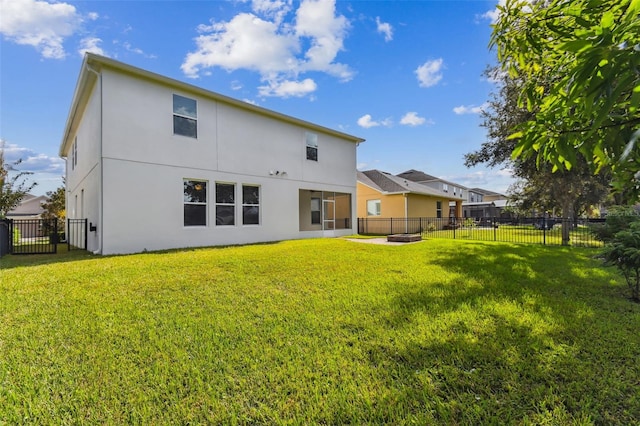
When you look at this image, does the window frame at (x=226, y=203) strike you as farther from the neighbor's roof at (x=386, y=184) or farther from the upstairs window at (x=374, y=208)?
the upstairs window at (x=374, y=208)

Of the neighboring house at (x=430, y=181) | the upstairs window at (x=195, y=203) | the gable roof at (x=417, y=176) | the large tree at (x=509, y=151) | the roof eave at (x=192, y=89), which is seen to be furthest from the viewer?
the gable roof at (x=417, y=176)

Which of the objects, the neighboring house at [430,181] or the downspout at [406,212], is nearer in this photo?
the downspout at [406,212]

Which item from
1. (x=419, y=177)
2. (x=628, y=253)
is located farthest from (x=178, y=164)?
(x=419, y=177)

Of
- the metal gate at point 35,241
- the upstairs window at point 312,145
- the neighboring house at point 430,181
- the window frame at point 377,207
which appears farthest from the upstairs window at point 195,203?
the neighboring house at point 430,181

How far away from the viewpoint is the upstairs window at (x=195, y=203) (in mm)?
11211

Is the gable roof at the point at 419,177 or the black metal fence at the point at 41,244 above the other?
the gable roof at the point at 419,177

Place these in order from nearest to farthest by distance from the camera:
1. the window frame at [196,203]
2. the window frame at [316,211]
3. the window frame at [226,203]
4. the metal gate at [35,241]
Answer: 1. the metal gate at [35,241]
2. the window frame at [196,203]
3. the window frame at [226,203]
4. the window frame at [316,211]

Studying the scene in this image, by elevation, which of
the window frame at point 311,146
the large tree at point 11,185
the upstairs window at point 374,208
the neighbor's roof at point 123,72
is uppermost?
the neighbor's roof at point 123,72

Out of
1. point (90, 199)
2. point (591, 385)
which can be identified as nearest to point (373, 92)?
point (90, 199)

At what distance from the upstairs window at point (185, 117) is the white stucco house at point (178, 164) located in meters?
0.04

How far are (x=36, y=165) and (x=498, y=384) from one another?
26.3 m

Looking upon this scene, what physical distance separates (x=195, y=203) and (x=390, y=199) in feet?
48.3

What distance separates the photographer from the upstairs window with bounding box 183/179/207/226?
11211mm

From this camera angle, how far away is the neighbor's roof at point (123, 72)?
30.2 feet
